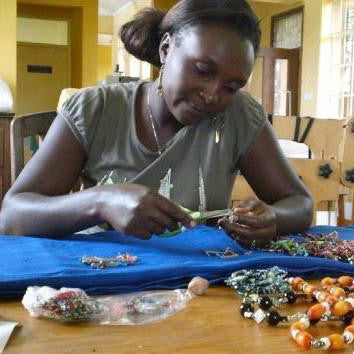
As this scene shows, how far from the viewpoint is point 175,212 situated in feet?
2.56

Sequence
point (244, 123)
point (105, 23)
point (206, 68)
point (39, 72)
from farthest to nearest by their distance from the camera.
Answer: point (105, 23)
point (39, 72)
point (244, 123)
point (206, 68)

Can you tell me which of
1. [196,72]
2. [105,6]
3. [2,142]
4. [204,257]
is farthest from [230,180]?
[105,6]

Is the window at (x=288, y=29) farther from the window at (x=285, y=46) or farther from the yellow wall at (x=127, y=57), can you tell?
the yellow wall at (x=127, y=57)

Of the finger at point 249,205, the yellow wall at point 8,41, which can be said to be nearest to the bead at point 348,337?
the finger at point 249,205

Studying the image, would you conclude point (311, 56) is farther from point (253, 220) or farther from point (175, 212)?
point (175, 212)

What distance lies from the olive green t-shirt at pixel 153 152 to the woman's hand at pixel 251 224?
0.25m

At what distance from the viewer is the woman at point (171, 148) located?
0.89 metres

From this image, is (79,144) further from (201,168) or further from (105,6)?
(105,6)

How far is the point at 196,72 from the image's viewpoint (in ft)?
3.26

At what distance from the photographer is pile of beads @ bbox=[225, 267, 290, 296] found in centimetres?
64

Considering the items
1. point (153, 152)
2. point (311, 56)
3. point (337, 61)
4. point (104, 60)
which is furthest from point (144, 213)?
point (104, 60)

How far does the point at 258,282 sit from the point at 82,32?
7925mm

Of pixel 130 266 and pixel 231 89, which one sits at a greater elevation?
pixel 231 89

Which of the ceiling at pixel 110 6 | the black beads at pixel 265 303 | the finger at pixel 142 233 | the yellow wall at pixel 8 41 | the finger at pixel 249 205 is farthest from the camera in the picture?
the ceiling at pixel 110 6
